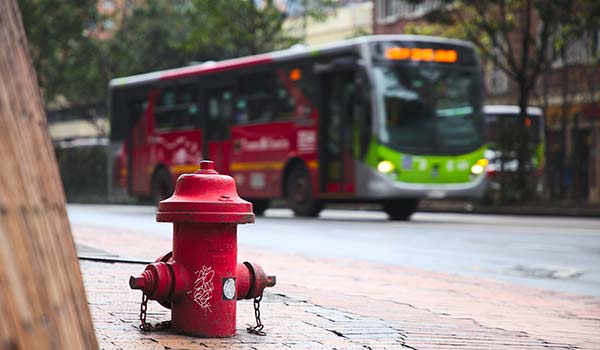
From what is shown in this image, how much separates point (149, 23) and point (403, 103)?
28144 mm

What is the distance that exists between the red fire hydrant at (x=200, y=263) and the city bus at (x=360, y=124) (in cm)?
1564

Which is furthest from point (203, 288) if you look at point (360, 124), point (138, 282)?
point (360, 124)

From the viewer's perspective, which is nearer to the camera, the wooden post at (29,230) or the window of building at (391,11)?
the wooden post at (29,230)

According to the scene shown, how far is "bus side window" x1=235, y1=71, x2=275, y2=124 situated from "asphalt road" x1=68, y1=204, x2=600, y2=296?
11.7 feet

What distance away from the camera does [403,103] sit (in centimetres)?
2103

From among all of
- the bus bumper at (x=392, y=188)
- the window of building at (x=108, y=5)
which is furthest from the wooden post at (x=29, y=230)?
the window of building at (x=108, y=5)

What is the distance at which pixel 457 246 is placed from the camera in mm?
14766

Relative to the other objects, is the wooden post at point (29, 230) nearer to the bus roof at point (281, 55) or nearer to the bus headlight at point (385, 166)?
the bus headlight at point (385, 166)

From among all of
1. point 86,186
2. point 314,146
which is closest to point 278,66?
point 314,146

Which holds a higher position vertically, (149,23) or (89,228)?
(149,23)

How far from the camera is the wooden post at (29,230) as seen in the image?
2037 millimetres

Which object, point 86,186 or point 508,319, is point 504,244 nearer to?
point 508,319

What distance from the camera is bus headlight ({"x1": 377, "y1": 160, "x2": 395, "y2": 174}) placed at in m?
20.7

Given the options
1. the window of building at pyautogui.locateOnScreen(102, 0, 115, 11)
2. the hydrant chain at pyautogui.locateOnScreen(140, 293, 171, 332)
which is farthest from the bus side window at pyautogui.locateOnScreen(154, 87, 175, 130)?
the window of building at pyautogui.locateOnScreen(102, 0, 115, 11)
